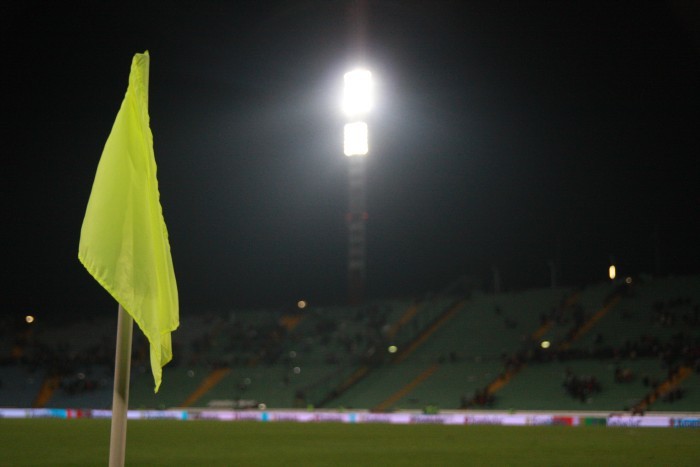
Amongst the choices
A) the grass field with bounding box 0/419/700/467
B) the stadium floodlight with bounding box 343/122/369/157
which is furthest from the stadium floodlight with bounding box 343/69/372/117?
the grass field with bounding box 0/419/700/467

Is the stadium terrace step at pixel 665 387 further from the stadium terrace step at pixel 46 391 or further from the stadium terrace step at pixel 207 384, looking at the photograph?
the stadium terrace step at pixel 46 391

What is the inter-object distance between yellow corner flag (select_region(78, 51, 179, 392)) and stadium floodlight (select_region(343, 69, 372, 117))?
4199 centimetres

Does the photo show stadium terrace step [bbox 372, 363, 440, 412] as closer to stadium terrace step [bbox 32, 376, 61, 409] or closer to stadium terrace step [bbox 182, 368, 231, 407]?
stadium terrace step [bbox 182, 368, 231, 407]

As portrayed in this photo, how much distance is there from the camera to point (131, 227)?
5031 mm

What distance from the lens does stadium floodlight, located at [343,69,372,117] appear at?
1841 inches

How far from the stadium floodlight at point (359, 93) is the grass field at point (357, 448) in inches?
889

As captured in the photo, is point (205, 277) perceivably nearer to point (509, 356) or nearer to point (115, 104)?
point (115, 104)

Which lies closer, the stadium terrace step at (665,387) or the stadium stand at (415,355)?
the stadium terrace step at (665,387)

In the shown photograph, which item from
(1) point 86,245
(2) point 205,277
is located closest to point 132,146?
(1) point 86,245

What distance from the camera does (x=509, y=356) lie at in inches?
1738

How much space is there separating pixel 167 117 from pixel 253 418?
18.4 meters

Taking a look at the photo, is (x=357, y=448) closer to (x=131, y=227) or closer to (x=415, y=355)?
(x=131, y=227)

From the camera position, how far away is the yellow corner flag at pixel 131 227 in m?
4.98

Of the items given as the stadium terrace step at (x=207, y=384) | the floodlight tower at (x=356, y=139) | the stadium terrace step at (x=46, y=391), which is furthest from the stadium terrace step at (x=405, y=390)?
the stadium terrace step at (x=46, y=391)
